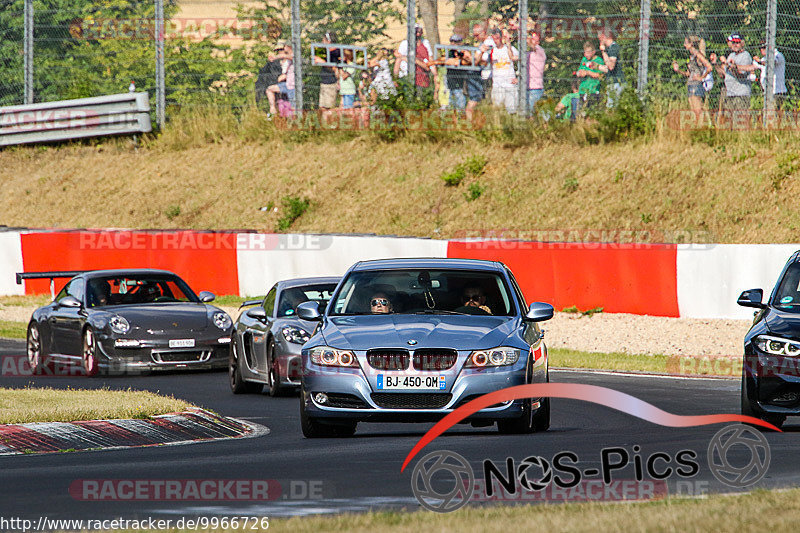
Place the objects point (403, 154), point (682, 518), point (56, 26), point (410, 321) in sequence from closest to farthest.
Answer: point (682, 518), point (410, 321), point (403, 154), point (56, 26)

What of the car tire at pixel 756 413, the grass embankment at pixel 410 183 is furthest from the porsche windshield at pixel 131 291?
the grass embankment at pixel 410 183

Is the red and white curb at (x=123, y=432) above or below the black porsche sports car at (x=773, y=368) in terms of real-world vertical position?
below

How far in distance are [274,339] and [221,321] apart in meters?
3.28

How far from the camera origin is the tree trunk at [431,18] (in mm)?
31031

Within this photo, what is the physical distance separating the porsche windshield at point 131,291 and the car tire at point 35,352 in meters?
1.05

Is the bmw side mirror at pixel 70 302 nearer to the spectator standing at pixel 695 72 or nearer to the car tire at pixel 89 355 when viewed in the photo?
→ the car tire at pixel 89 355

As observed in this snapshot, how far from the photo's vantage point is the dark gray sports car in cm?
1472

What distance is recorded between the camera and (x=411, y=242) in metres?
24.7

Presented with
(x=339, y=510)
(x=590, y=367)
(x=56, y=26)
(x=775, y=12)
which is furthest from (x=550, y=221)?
(x=339, y=510)

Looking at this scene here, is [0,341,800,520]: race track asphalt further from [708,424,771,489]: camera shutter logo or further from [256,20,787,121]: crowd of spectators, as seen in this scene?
[256,20,787,121]: crowd of spectators

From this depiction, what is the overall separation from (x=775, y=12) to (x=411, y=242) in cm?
796

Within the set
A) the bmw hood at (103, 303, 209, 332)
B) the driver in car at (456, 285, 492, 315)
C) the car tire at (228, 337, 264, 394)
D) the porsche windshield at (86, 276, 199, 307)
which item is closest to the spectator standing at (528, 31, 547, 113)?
the porsche windshield at (86, 276, 199, 307)

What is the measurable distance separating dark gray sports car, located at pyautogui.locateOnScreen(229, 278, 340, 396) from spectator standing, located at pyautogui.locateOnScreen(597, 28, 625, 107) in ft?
42.6

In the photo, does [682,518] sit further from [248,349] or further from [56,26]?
[56,26]
